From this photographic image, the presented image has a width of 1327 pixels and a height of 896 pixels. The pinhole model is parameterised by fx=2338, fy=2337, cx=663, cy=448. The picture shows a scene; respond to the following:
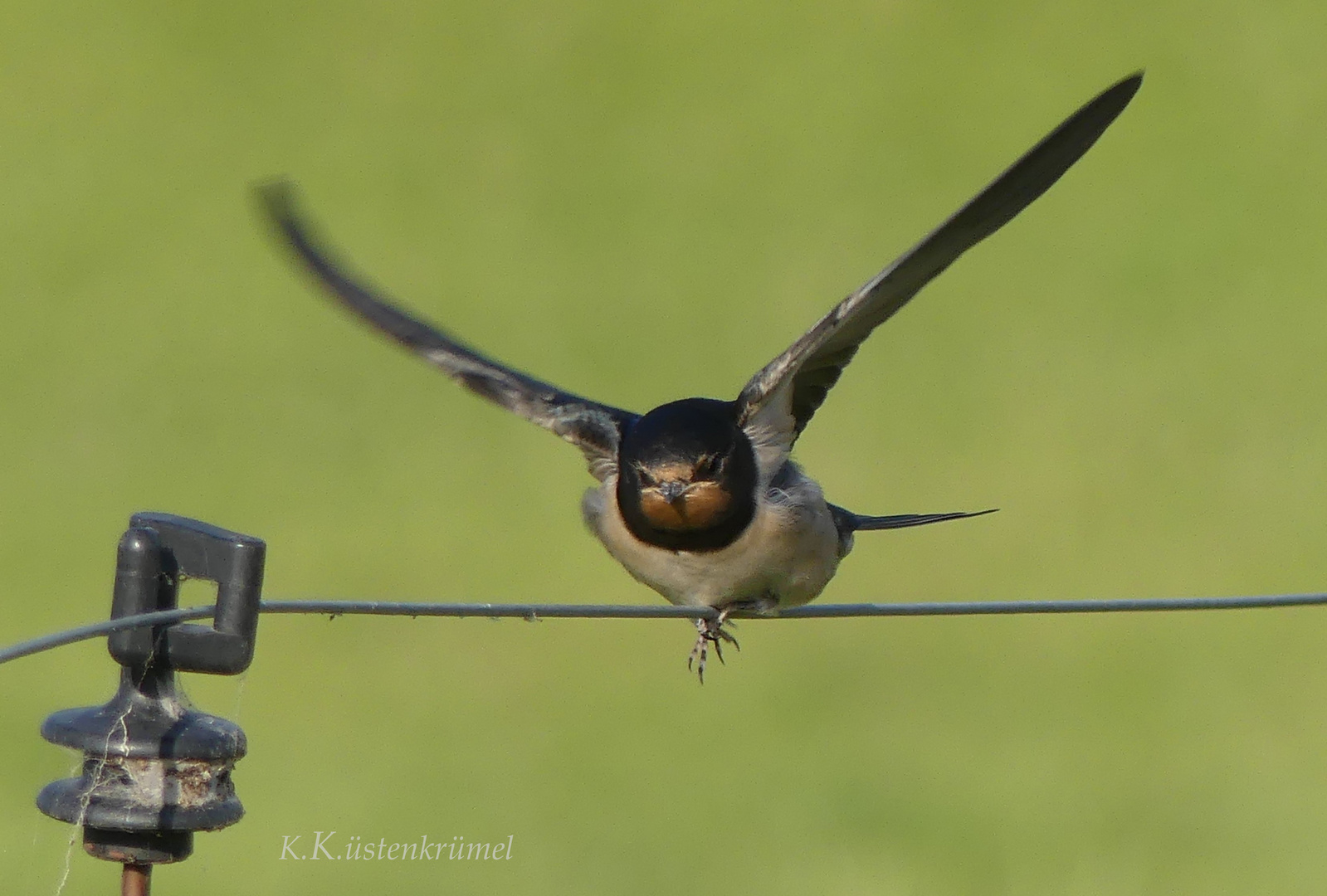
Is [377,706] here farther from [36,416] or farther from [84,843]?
[84,843]

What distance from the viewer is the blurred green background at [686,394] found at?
26.2 ft

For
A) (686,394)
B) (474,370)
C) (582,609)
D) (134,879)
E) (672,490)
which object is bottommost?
(134,879)

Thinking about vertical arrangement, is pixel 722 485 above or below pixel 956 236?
below

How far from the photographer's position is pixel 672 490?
4.69 metres

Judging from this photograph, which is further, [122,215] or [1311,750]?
[122,215]

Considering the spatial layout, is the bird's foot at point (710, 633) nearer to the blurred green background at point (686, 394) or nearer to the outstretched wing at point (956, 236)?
the outstretched wing at point (956, 236)

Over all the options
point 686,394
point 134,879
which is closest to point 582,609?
point 134,879

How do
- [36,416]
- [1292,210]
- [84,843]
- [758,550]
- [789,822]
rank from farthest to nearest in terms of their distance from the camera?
[1292,210]
[36,416]
[789,822]
[758,550]
[84,843]

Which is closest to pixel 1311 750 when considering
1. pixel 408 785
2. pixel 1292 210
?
pixel 408 785

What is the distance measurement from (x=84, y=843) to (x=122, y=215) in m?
10.1

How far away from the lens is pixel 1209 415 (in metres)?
11.2

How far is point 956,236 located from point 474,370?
1.48m

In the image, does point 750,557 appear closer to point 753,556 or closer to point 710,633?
point 753,556

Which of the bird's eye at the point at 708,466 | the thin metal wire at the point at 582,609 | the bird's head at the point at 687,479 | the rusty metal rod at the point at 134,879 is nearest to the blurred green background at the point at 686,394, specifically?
the bird's head at the point at 687,479
